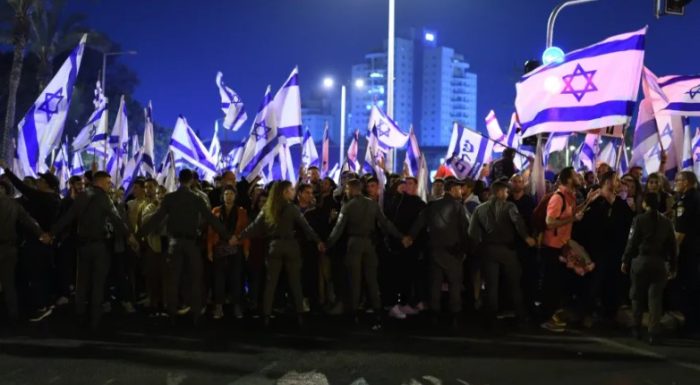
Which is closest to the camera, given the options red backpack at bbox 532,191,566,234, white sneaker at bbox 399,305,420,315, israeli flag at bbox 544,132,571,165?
red backpack at bbox 532,191,566,234

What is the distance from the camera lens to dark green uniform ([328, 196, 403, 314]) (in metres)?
9.67

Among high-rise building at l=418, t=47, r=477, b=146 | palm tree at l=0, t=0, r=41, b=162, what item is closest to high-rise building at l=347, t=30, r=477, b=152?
high-rise building at l=418, t=47, r=477, b=146

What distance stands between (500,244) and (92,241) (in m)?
5.15

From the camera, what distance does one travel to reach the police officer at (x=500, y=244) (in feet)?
30.9

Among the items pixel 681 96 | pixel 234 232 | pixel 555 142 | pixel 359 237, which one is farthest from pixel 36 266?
pixel 555 142

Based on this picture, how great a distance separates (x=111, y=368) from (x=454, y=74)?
170325 mm

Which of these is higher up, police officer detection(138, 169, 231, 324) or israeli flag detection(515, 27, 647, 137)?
israeli flag detection(515, 27, 647, 137)

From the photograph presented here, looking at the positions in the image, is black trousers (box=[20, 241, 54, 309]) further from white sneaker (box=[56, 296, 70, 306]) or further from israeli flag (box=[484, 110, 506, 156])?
israeli flag (box=[484, 110, 506, 156])

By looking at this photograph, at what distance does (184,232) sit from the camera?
939cm

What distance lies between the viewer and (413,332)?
929 centimetres

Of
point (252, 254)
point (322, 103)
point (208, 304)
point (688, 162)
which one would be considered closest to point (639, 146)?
point (688, 162)

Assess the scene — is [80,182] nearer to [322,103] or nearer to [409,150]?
[409,150]

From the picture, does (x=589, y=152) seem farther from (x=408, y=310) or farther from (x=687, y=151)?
(x=408, y=310)

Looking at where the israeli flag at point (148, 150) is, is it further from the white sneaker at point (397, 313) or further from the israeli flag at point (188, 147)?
the white sneaker at point (397, 313)
